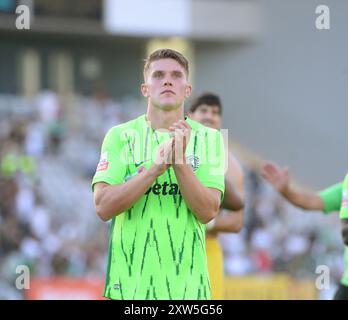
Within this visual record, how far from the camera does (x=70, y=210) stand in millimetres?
20906

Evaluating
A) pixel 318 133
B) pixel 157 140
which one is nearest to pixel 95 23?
pixel 318 133

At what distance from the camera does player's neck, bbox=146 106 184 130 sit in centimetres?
552

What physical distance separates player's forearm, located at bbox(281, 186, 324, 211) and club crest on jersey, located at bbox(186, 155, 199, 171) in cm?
285

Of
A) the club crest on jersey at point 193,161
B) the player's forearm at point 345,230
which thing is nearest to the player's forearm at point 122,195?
the club crest on jersey at point 193,161

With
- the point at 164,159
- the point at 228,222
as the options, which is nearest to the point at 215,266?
the point at 228,222

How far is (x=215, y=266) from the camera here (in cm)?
791

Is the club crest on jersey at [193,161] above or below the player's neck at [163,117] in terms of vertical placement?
below

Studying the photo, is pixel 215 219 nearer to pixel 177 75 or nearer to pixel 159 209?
pixel 159 209

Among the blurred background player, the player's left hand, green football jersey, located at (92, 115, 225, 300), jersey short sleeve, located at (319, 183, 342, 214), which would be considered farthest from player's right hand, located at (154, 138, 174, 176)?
jersey short sleeve, located at (319, 183, 342, 214)

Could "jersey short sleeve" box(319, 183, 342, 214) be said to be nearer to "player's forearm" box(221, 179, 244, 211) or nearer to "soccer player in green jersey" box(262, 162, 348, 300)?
"soccer player in green jersey" box(262, 162, 348, 300)

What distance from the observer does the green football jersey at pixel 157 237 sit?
17.8ft

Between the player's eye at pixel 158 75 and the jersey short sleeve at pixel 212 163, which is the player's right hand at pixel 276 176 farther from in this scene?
the player's eye at pixel 158 75

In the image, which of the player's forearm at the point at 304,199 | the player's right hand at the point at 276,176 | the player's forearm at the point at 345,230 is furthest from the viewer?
Answer: the player's right hand at the point at 276,176

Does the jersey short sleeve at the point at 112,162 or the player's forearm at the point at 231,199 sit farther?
the player's forearm at the point at 231,199
